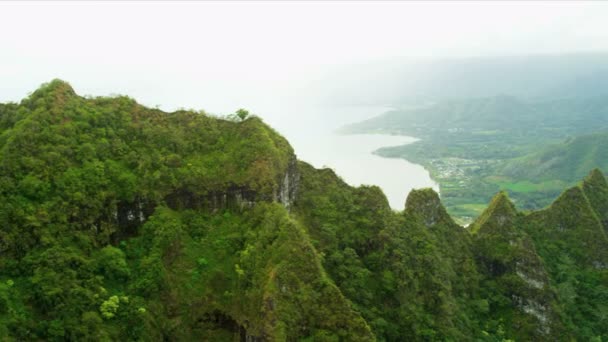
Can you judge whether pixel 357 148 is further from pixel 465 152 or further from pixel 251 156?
pixel 251 156

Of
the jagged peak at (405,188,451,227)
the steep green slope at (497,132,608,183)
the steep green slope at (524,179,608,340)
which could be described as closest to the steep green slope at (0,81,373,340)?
the jagged peak at (405,188,451,227)

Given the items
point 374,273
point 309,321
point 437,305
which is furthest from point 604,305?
point 309,321

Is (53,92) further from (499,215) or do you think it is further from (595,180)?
(595,180)

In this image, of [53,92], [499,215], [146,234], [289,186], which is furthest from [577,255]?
[53,92]

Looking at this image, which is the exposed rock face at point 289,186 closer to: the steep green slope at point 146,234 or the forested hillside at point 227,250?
the forested hillside at point 227,250

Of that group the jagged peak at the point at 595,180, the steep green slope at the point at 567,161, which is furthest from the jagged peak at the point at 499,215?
the steep green slope at the point at 567,161
